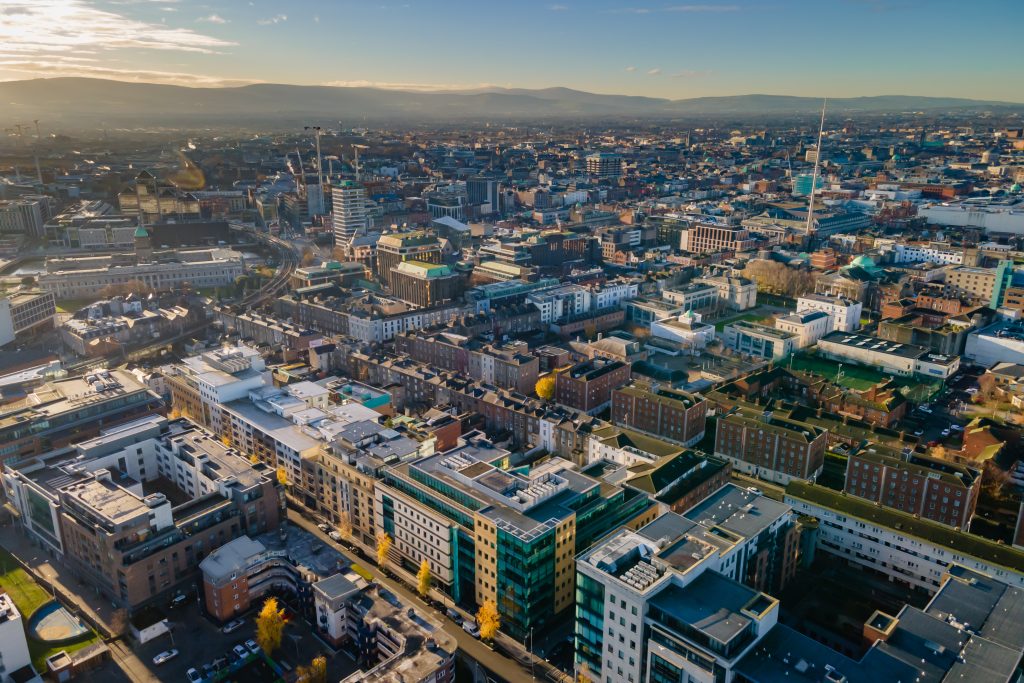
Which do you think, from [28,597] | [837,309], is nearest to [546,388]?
[28,597]

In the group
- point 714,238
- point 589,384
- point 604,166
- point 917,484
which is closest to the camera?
point 917,484

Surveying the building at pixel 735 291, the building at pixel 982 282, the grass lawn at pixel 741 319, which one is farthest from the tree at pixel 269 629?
the building at pixel 982 282

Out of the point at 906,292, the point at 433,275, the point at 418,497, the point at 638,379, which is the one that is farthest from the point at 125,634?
the point at 906,292

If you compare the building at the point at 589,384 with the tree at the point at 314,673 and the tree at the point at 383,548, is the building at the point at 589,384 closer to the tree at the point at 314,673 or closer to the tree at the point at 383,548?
the tree at the point at 383,548

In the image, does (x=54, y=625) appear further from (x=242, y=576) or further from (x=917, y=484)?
(x=917, y=484)

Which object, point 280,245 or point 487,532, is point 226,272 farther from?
point 487,532

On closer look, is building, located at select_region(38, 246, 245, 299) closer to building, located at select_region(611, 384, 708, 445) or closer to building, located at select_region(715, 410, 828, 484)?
building, located at select_region(611, 384, 708, 445)
